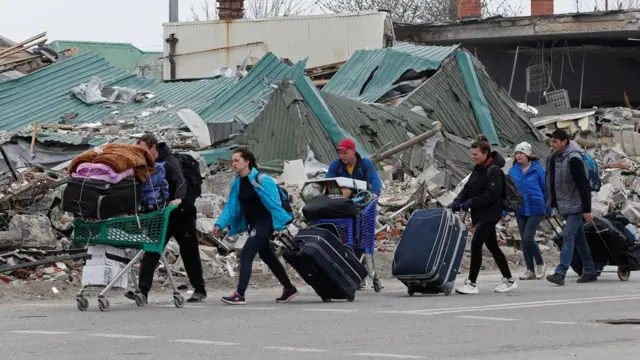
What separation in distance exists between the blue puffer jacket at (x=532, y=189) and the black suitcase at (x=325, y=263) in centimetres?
342

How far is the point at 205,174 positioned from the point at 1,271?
776 centimetres

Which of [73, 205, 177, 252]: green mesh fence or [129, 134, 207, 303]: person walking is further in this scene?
[129, 134, 207, 303]: person walking

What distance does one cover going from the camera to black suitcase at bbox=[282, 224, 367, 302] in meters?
13.1

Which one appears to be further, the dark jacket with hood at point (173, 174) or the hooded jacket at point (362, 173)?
the hooded jacket at point (362, 173)

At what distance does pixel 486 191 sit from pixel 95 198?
4547 mm

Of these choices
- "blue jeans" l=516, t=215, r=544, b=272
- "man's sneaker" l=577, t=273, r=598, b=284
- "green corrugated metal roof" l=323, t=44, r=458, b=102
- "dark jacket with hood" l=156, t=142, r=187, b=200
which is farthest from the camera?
"green corrugated metal roof" l=323, t=44, r=458, b=102

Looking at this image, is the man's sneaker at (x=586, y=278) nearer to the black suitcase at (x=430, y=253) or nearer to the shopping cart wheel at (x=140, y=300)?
the black suitcase at (x=430, y=253)

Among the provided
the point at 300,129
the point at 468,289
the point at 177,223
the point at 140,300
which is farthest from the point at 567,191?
the point at 300,129

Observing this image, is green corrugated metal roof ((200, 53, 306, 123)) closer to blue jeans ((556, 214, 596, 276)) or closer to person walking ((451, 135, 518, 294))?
blue jeans ((556, 214, 596, 276))

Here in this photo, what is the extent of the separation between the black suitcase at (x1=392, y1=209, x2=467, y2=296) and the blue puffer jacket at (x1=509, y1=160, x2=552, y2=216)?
224 cm

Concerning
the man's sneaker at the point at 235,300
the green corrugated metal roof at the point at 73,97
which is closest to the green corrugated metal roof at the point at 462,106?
the green corrugated metal roof at the point at 73,97

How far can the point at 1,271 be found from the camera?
1490 cm

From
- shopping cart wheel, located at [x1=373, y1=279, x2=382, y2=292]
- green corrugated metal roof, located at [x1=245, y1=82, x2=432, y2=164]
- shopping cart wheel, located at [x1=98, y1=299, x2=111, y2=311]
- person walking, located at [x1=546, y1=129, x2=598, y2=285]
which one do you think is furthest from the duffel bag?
green corrugated metal roof, located at [x1=245, y1=82, x2=432, y2=164]

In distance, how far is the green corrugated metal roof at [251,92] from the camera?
2628 centimetres
